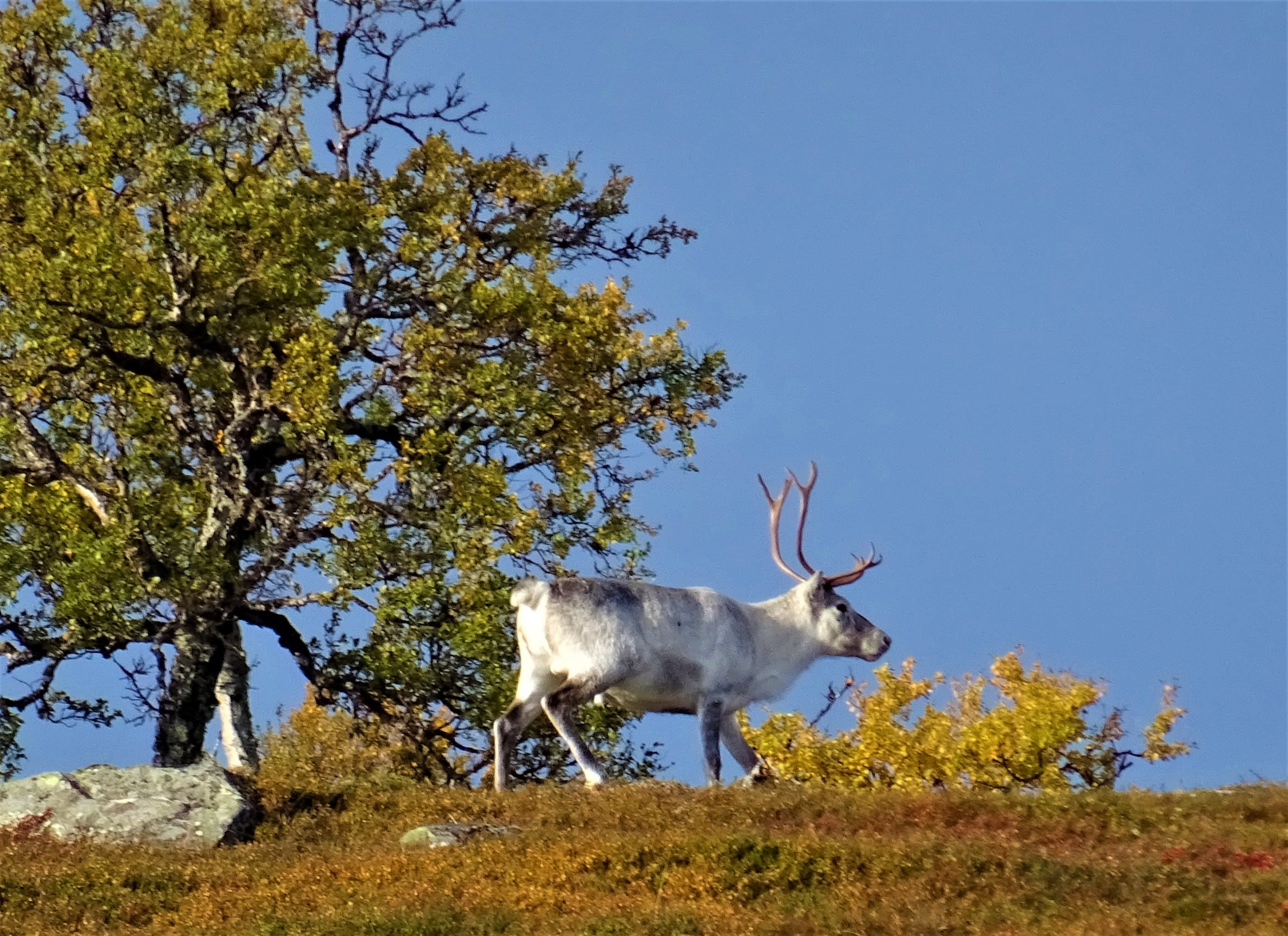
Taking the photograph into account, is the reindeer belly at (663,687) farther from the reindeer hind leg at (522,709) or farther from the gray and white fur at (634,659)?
the reindeer hind leg at (522,709)

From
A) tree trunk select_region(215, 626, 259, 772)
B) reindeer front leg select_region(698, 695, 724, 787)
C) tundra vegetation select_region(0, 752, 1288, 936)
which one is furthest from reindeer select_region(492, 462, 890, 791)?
tree trunk select_region(215, 626, 259, 772)

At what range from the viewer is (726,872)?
53.3 ft

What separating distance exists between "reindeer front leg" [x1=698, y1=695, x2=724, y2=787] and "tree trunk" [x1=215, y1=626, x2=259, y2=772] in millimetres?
9074

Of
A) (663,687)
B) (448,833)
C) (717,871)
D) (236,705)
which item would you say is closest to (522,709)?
(663,687)

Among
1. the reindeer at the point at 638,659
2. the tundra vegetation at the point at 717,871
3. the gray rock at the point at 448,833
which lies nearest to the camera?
the tundra vegetation at the point at 717,871

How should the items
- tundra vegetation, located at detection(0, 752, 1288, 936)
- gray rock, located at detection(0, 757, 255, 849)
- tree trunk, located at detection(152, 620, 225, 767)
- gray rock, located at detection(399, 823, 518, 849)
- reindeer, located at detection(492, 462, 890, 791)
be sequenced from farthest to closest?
tree trunk, located at detection(152, 620, 225, 767) < reindeer, located at detection(492, 462, 890, 791) < gray rock, located at detection(0, 757, 255, 849) < gray rock, located at detection(399, 823, 518, 849) < tundra vegetation, located at detection(0, 752, 1288, 936)

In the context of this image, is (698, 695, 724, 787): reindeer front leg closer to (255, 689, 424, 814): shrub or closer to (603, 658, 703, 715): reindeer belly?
(603, 658, 703, 715): reindeer belly

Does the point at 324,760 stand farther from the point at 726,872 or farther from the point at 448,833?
the point at 726,872

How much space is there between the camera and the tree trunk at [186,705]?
1093 inches

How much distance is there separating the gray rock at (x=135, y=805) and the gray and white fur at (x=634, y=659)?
3244 millimetres

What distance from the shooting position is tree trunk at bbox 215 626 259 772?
2778 centimetres

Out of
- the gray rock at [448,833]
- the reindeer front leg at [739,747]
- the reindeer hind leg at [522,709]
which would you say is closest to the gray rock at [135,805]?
the gray rock at [448,833]

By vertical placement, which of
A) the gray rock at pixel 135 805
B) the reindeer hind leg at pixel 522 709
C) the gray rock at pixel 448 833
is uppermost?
the reindeer hind leg at pixel 522 709

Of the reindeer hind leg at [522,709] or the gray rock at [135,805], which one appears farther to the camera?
the reindeer hind leg at [522,709]
